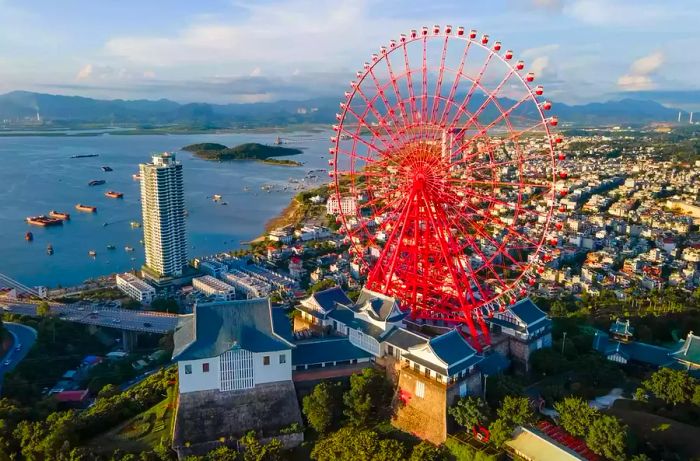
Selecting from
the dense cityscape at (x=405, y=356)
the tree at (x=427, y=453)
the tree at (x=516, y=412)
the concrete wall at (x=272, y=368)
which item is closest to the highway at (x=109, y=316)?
the dense cityscape at (x=405, y=356)

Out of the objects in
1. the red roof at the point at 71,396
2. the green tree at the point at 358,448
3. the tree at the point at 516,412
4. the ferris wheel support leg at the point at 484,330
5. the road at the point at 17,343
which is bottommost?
the red roof at the point at 71,396

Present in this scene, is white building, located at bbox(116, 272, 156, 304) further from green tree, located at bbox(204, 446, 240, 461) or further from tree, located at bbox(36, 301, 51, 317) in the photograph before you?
green tree, located at bbox(204, 446, 240, 461)

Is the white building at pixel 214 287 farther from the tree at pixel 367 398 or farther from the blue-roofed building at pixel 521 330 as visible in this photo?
the tree at pixel 367 398

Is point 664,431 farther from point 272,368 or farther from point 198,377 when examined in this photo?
point 198,377

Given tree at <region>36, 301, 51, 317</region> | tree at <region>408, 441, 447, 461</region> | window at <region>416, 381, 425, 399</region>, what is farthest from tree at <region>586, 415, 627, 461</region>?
tree at <region>36, 301, 51, 317</region>

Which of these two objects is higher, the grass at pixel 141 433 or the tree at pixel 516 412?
the tree at pixel 516 412

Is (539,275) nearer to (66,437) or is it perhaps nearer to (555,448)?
(555,448)

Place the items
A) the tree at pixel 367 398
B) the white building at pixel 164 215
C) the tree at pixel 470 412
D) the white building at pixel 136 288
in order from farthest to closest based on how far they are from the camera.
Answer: the white building at pixel 164 215
the white building at pixel 136 288
the tree at pixel 367 398
the tree at pixel 470 412
